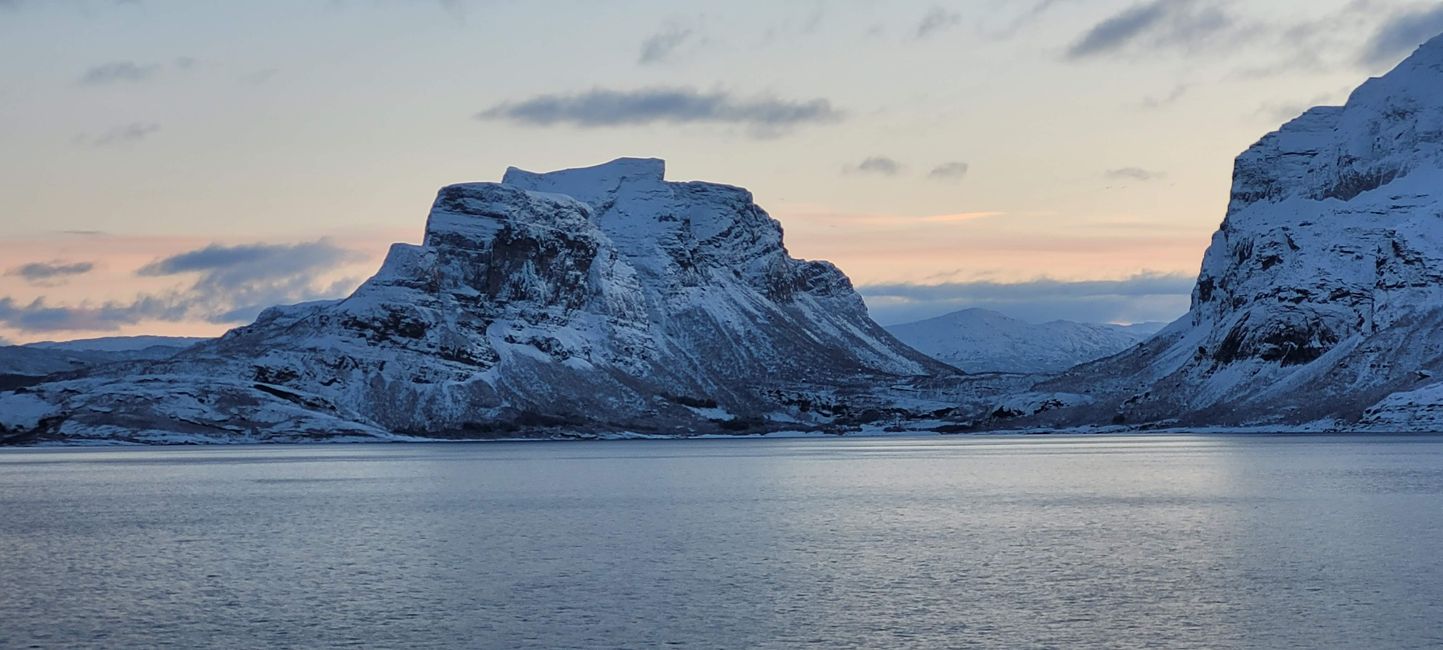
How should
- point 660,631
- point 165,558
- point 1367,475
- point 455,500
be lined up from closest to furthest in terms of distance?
point 660,631
point 165,558
point 455,500
point 1367,475

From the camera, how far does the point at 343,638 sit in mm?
72188

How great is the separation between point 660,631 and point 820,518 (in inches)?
2492

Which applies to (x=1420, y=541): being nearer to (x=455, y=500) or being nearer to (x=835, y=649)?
(x=835, y=649)

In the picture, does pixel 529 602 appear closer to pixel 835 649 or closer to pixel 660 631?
pixel 660 631

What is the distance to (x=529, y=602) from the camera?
83250 mm

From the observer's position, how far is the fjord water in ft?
241

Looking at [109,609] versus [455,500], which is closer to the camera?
[109,609]

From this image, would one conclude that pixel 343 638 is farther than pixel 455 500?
No

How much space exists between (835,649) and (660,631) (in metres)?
8.87

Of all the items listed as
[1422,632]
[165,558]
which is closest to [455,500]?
[165,558]

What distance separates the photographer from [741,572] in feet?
314

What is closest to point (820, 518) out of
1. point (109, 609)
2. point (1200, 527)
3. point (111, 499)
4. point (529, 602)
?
point (1200, 527)

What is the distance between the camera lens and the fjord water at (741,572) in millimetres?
73375

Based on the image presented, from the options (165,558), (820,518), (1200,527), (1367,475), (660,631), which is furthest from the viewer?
(1367,475)
